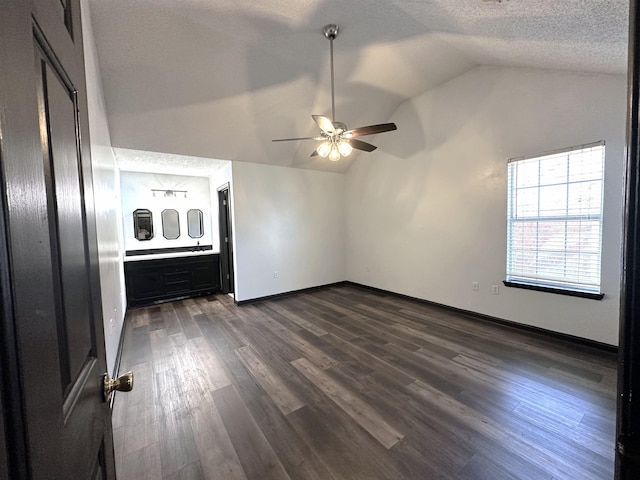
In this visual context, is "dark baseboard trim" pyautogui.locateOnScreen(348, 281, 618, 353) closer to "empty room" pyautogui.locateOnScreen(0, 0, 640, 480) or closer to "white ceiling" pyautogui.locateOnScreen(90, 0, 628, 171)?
A: "empty room" pyautogui.locateOnScreen(0, 0, 640, 480)

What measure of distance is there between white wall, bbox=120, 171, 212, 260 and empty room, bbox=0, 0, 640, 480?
0.06 meters

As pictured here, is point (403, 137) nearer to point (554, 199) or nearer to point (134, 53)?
point (554, 199)

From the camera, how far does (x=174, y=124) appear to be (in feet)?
11.5

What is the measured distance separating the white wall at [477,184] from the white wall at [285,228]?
0.80 meters

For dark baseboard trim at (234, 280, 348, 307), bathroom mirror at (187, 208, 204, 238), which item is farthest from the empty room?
bathroom mirror at (187, 208, 204, 238)

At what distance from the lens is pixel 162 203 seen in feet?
17.9

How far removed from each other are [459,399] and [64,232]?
2.56m

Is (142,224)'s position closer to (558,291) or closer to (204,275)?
(204,275)

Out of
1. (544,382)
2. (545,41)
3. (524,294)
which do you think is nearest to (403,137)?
(545,41)

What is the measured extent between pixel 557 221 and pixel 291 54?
11.6ft

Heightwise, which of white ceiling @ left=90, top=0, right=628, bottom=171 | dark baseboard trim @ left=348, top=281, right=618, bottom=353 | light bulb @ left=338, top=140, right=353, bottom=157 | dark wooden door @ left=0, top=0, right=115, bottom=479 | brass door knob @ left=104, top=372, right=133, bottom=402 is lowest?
dark baseboard trim @ left=348, top=281, right=618, bottom=353

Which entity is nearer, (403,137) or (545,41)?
(545,41)

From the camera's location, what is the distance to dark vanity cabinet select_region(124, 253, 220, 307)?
179 inches

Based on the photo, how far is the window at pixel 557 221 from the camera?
2.72 m
